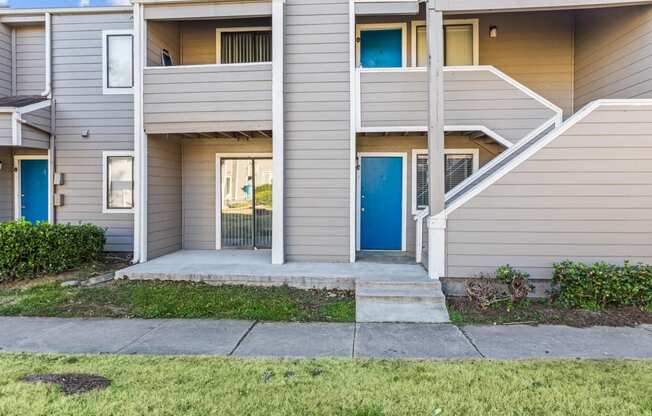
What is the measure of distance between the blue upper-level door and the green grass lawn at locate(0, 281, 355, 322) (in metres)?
5.07

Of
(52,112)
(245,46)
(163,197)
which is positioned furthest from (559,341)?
(52,112)

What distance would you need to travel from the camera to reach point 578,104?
27.2ft

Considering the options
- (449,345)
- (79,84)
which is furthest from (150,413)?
(79,84)

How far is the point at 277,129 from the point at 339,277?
9.59 ft

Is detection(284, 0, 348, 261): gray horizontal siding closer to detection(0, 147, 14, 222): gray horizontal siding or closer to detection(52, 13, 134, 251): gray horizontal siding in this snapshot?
detection(52, 13, 134, 251): gray horizontal siding

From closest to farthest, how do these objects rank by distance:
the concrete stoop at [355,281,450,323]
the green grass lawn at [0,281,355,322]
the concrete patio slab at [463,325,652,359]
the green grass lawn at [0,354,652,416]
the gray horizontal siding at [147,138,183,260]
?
the green grass lawn at [0,354,652,416], the concrete patio slab at [463,325,652,359], the concrete stoop at [355,281,450,323], the green grass lawn at [0,281,355,322], the gray horizontal siding at [147,138,183,260]

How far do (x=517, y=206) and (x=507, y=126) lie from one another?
1981 millimetres

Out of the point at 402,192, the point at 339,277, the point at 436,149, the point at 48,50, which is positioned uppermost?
the point at 48,50

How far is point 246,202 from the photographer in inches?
363

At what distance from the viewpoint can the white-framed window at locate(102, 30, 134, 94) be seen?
8.90 m

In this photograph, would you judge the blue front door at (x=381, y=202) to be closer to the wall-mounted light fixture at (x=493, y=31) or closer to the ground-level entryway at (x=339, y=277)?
the ground-level entryway at (x=339, y=277)

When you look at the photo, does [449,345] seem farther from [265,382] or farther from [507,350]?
[265,382]

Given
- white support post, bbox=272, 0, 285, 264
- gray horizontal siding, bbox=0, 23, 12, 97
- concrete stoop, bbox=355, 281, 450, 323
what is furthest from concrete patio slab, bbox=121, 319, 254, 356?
gray horizontal siding, bbox=0, 23, 12, 97

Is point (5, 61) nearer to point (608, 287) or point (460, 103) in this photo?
point (460, 103)
